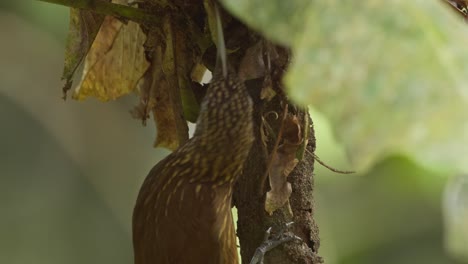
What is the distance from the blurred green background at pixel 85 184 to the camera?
3.15 metres

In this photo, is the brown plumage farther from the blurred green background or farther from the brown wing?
the blurred green background

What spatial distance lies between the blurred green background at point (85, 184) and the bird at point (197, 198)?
1.58m

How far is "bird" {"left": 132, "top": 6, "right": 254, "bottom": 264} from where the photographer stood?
128cm

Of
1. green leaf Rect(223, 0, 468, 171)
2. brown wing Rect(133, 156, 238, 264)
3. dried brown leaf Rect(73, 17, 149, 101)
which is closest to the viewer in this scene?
green leaf Rect(223, 0, 468, 171)

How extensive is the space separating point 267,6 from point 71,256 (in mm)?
3109

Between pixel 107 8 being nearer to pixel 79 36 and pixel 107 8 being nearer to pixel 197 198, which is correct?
pixel 79 36

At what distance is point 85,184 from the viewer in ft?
12.3

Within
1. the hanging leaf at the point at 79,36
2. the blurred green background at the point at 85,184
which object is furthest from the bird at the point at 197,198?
the blurred green background at the point at 85,184

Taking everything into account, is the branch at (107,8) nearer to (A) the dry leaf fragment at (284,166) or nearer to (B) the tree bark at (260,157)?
(B) the tree bark at (260,157)

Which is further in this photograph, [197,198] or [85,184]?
[85,184]

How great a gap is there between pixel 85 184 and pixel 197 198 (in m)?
2.47

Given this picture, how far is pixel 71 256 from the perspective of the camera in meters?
3.78

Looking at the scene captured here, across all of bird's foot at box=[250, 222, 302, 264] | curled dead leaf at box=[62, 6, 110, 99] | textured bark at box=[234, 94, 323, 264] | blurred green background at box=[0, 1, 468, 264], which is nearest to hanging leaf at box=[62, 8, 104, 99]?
curled dead leaf at box=[62, 6, 110, 99]

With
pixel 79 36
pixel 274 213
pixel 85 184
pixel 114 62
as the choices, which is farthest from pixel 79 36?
pixel 85 184
